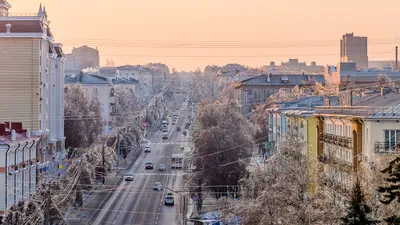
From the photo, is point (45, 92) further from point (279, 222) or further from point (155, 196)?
point (279, 222)

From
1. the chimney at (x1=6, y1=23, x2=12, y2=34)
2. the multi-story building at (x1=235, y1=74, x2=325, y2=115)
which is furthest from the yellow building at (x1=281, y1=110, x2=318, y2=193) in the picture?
the multi-story building at (x1=235, y1=74, x2=325, y2=115)

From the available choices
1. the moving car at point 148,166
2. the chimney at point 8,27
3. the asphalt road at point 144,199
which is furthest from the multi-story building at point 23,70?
the moving car at point 148,166

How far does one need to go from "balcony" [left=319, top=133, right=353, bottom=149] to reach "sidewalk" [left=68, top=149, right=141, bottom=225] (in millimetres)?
15787

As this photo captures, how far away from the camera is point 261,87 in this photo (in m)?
122

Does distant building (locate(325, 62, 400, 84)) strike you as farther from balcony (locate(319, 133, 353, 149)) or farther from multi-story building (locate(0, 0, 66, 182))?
balcony (locate(319, 133, 353, 149))

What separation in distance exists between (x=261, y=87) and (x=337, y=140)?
7971 centimetres

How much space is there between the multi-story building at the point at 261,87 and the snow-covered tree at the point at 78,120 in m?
27.8

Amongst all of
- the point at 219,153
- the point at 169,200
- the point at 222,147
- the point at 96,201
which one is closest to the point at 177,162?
the point at 96,201

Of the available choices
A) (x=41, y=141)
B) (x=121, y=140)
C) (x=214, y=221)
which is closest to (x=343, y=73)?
(x=121, y=140)

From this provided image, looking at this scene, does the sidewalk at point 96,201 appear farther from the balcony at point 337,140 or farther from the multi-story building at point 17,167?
the balcony at point 337,140

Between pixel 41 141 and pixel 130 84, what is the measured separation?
12144cm

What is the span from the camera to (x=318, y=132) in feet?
165

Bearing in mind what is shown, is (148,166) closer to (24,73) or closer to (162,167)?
(162,167)

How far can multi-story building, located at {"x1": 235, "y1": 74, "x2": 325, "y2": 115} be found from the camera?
11956 centimetres
